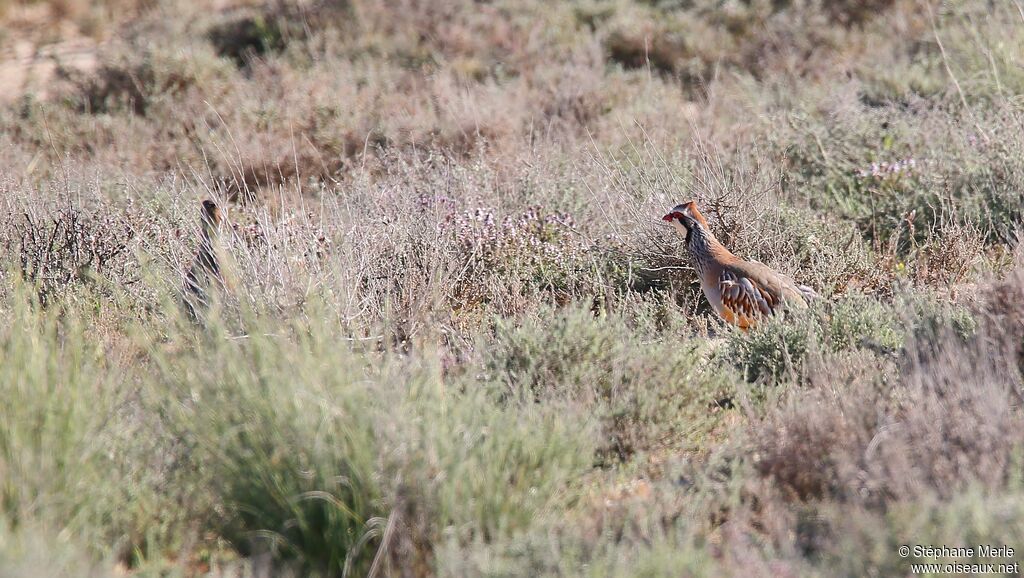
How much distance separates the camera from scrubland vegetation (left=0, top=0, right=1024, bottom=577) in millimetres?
3188

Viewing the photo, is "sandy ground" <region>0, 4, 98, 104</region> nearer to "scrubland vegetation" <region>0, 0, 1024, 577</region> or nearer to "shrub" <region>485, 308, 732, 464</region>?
"scrubland vegetation" <region>0, 0, 1024, 577</region>

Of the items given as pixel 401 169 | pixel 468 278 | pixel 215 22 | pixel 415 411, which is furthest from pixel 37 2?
pixel 415 411

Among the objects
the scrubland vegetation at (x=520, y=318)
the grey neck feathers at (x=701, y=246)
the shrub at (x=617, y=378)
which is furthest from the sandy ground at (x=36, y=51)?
the shrub at (x=617, y=378)

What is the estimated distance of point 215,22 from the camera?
1212 cm

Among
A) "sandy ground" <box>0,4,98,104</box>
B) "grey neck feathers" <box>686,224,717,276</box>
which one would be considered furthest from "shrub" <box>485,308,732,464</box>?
"sandy ground" <box>0,4,98,104</box>

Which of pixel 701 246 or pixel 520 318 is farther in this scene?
pixel 701 246

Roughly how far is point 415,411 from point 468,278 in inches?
98.4

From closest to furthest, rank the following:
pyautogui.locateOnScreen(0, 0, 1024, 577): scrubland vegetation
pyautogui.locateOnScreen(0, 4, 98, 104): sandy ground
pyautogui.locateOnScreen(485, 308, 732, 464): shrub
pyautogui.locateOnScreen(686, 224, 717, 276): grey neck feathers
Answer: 1. pyautogui.locateOnScreen(0, 0, 1024, 577): scrubland vegetation
2. pyautogui.locateOnScreen(485, 308, 732, 464): shrub
3. pyautogui.locateOnScreen(686, 224, 717, 276): grey neck feathers
4. pyautogui.locateOnScreen(0, 4, 98, 104): sandy ground

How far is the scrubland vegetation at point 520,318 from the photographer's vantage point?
3.19 meters

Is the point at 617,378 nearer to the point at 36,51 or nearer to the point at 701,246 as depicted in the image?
the point at 701,246

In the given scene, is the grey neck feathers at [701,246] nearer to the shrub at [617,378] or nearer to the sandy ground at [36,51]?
the shrub at [617,378]

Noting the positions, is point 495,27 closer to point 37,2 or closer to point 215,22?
point 215,22

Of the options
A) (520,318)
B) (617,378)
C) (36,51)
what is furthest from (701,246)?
(36,51)

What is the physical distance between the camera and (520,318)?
507 cm
